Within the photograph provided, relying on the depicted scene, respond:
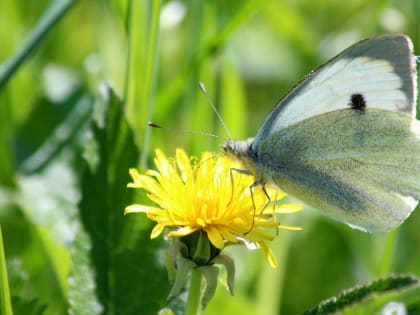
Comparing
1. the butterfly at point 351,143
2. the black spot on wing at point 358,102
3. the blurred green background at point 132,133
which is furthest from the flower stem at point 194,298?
the black spot on wing at point 358,102

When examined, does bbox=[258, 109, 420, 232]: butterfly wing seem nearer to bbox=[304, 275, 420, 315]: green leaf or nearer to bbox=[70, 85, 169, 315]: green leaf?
bbox=[70, 85, 169, 315]: green leaf

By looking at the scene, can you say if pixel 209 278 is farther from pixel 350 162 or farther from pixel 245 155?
pixel 350 162

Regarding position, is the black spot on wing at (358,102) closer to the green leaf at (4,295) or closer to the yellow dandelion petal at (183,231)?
the yellow dandelion petal at (183,231)

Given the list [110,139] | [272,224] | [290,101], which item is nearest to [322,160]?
[290,101]

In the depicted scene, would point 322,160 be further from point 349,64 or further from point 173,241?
point 173,241

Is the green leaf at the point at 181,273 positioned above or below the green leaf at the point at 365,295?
above

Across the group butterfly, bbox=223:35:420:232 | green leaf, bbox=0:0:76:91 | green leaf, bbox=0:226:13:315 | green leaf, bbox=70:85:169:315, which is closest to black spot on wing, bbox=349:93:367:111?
butterfly, bbox=223:35:420:232
